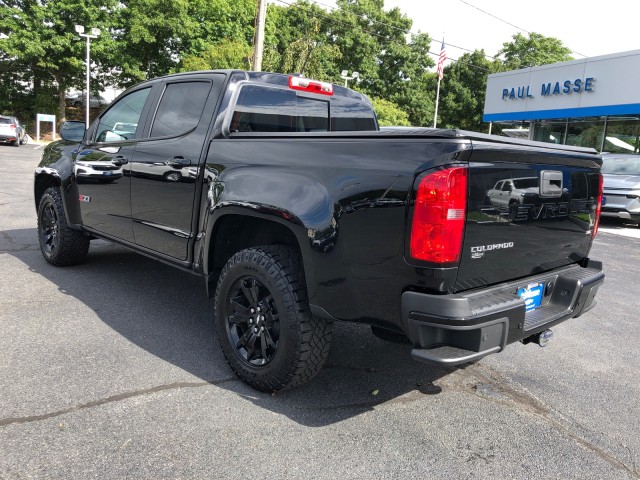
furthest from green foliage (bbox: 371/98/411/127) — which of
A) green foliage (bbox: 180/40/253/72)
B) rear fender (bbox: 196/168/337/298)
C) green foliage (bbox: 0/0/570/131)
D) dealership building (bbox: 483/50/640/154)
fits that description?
rear fender (bbox: 196/168/337/298)

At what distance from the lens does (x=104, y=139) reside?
4758 mm

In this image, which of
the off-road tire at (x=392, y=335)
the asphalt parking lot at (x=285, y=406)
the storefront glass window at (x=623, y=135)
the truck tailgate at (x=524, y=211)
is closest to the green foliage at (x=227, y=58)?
the storefront glass window at (x=623, y=135)

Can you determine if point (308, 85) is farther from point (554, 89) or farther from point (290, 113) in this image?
point (554, 89)

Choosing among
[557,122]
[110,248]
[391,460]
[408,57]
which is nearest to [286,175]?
[391,460]

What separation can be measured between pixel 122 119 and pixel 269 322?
2.63 metres

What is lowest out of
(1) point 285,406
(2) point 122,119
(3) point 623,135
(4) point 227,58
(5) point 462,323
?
(1) point 285,406

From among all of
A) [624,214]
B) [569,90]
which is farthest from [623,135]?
[624,214]

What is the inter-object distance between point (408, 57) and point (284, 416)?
4547 centimetres

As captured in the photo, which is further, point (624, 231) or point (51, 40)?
point (51, 40)

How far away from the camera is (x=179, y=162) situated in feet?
11.9

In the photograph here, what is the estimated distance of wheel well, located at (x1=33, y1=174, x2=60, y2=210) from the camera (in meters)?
5.41

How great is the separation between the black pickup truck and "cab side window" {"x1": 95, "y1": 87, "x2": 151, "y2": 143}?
12cm

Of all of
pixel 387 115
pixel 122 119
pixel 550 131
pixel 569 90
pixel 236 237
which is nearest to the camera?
pixel 236 237

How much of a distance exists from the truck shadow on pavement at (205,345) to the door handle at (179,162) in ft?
4.07
